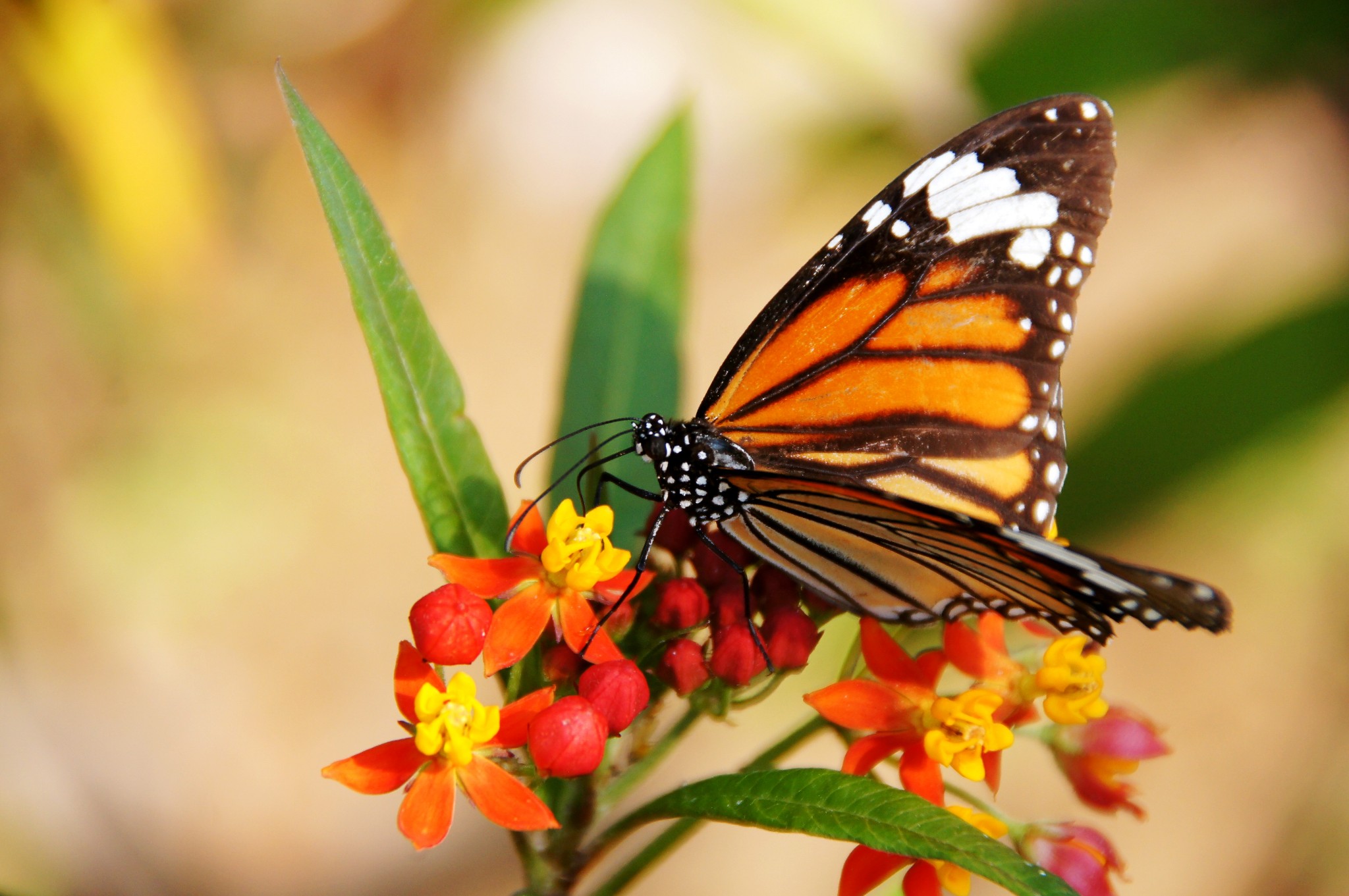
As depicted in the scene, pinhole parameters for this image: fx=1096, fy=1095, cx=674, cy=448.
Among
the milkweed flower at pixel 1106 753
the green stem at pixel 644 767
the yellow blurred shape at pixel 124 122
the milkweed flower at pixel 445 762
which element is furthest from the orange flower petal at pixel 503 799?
the yellow blurred shape at pixel 124 122

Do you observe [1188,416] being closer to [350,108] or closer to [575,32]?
[575,32]

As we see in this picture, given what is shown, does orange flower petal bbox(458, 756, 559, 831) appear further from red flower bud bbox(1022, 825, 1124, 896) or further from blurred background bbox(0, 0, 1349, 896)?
blurred background bbox(0, 0, 1349, 896)

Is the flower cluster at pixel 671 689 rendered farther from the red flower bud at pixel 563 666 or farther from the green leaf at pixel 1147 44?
the green leaf at pixel 1147 44

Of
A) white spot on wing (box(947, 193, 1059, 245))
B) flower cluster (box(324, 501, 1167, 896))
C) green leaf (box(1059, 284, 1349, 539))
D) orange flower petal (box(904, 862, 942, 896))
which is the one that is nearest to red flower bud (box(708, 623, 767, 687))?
flower cluster (box(324, 501, 1167, 896))

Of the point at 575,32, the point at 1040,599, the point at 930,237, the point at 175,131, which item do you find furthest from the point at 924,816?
the point at 575,32

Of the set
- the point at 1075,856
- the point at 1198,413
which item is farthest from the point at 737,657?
the point at 1198,413

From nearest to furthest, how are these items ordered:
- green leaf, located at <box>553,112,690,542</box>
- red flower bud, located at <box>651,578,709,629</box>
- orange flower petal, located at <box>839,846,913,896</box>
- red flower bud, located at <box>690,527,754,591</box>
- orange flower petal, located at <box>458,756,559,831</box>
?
orange flower petal, located at <box>458,756,559,831</box> → orange flower petal, located at <box>839,846,913,896</box> → red flower bud, located at <box>651,578,709,629</box> → red flower bud, located at <box>690,527,754,591</box> → green leaf, located at <box>553,112,690,542</box>

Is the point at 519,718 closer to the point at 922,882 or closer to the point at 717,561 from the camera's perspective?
the point at 717,561
